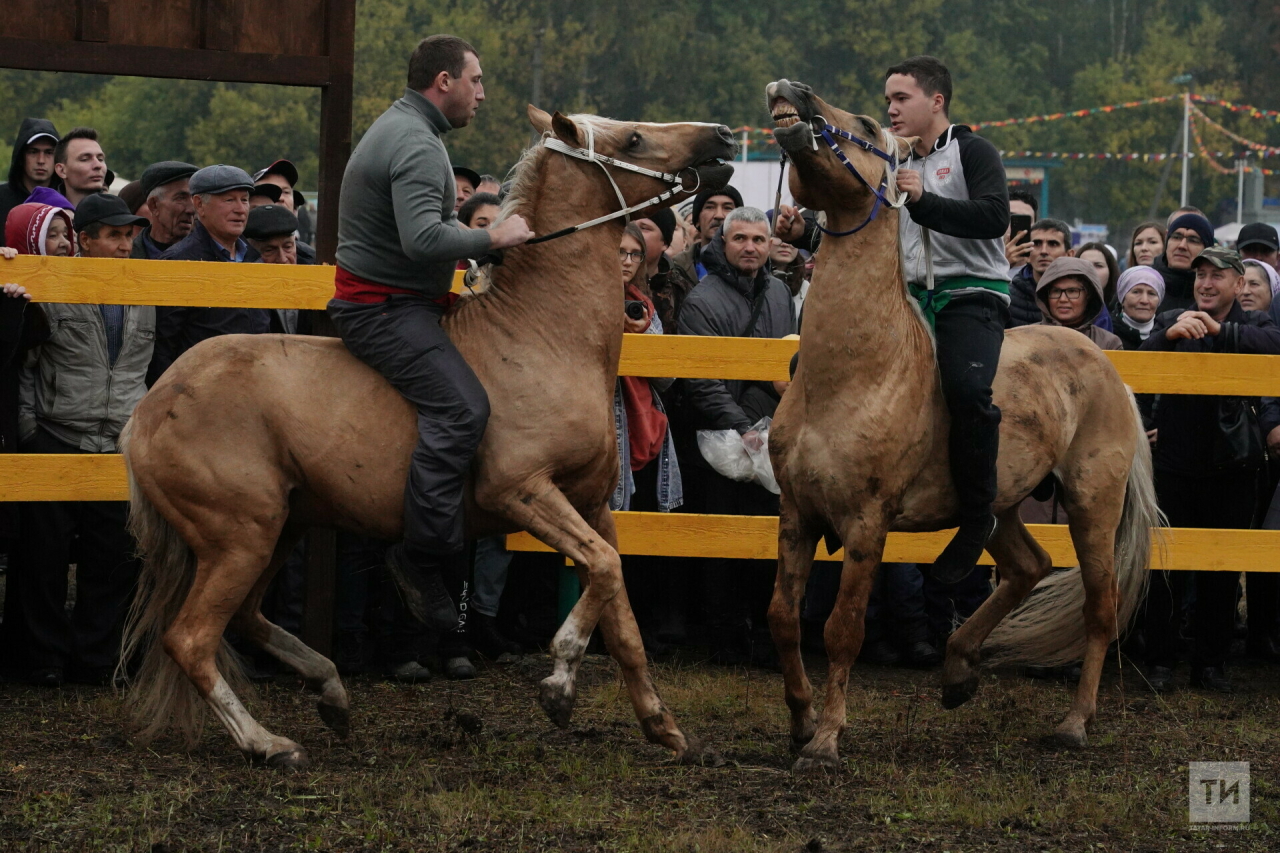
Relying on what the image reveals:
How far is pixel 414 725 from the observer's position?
6344mm

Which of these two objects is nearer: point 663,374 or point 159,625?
point 159,625

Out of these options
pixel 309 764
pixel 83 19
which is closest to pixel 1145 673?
pixel 309 764

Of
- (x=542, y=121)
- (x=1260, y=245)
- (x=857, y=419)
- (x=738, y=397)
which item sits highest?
(x=542, y=121)

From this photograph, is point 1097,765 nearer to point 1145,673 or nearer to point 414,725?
point 1145,673

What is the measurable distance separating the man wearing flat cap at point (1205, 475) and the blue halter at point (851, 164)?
2.54m

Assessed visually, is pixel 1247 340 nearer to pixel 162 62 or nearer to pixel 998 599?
pixel 998 599

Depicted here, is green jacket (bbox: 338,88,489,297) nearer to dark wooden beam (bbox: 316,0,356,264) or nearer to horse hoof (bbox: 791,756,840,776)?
dark wooden beam (bbox: 316,0,356,264)

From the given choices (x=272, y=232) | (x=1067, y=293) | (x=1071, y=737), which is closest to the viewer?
(x=1071, y=737)

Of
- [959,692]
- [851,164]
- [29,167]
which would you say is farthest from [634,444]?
[29,167]

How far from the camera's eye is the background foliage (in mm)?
46188

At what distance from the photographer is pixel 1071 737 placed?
6277 millimetres

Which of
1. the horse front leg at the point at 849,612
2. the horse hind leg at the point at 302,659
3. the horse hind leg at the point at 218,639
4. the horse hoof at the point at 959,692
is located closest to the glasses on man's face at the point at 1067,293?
the horse hoof at the point at 959,692

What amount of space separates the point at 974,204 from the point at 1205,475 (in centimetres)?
271

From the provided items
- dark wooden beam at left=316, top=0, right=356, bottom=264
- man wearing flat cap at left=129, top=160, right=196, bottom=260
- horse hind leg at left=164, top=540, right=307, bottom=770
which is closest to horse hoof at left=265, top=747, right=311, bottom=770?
horse hind leg at left=164, top=540, right=307, bottom=770
